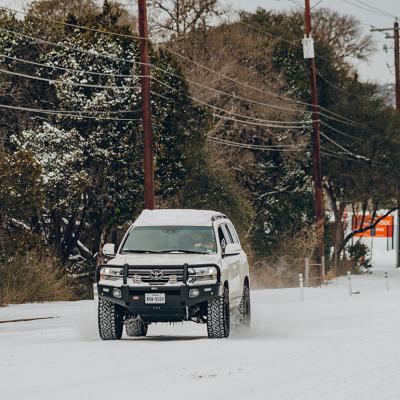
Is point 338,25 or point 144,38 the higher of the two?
point 338,25

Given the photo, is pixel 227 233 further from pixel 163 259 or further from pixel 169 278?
pixel 169 278

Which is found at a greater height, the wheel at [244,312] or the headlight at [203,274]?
the headlight at [203,274]

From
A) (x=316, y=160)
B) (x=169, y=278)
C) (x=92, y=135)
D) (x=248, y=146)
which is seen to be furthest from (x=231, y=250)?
(x=248, y=146)

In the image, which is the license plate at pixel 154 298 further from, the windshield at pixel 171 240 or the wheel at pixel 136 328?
the wheel at pixel 136 328

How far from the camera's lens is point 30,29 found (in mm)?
44094

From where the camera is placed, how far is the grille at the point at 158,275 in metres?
18.8

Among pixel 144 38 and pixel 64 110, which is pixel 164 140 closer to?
pixel 64 110

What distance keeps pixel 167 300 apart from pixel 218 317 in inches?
33.1

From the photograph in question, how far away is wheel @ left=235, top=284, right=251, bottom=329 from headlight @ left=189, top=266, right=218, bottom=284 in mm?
2634

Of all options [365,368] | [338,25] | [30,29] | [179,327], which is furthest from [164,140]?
[338,25]

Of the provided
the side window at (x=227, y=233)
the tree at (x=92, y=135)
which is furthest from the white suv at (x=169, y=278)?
the tree at (x=92, y=135)

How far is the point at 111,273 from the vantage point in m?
19.0

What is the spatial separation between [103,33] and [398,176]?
25.7 m

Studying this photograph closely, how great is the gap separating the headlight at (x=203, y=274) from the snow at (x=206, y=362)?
91cm
